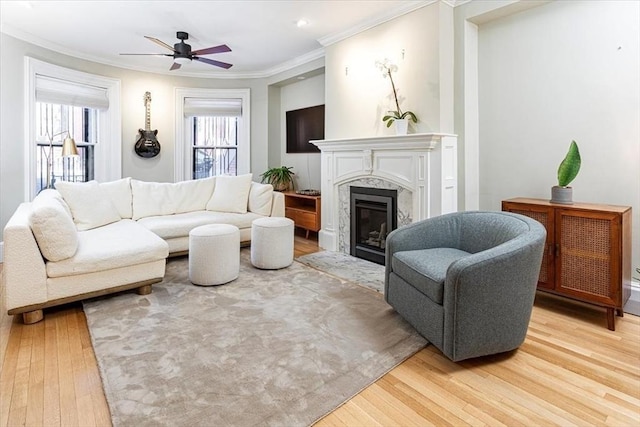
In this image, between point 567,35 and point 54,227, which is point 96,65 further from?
point 567,35

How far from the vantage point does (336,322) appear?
2422 millimetres

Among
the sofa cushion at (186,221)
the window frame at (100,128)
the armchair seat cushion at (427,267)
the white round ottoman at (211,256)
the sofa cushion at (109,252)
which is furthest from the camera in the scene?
the window frame at (100,128)

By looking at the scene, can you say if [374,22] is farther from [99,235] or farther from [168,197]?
[99,235]

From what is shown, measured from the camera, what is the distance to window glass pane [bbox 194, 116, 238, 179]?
20.0 ft

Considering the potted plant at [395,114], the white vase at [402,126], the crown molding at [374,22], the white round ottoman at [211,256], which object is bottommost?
the white round ottoman at [211,256]

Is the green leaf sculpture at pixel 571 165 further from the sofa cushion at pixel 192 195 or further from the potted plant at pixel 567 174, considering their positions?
the sofa cushion at pixel 192 195

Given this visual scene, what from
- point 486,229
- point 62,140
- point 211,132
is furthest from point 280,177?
point 486,229

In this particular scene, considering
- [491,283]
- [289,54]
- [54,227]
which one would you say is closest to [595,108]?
[491,283]

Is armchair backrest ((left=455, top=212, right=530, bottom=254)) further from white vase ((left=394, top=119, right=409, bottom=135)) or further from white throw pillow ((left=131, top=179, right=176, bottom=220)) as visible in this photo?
white throw pillow ((left=131, top=179, right=176, bottom=220))

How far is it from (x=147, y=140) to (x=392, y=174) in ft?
12.9

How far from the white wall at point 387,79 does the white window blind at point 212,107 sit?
215 cm

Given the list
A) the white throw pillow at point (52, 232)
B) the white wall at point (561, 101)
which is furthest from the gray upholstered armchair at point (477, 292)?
the white throw pillow at point (52, 232)

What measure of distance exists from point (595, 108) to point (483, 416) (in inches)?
98.6

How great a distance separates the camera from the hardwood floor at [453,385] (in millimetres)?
1544
